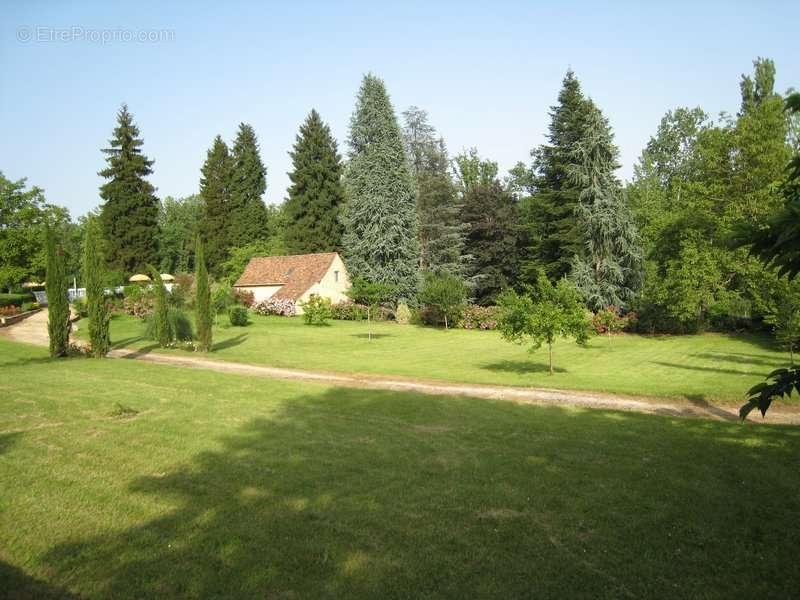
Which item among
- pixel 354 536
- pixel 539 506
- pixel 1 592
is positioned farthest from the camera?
pixel 539 506

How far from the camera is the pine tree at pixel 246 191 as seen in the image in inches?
2392

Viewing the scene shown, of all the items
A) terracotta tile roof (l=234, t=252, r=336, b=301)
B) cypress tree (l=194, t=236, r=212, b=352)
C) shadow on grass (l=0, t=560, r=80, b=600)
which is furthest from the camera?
terracotta tile roof (l=234, t=252, r=336, b=301)

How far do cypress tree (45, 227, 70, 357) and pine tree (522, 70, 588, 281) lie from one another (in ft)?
101

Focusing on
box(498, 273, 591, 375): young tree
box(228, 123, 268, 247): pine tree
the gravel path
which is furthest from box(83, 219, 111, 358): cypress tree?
box(228, 123, 268, 247): pine tree

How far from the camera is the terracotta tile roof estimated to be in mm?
43781

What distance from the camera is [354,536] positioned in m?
5.15

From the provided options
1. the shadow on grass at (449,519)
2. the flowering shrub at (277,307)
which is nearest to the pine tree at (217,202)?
the flowering shrub at (277,307)

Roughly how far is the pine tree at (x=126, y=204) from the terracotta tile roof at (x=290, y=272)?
12.0m

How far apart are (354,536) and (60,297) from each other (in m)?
18.3

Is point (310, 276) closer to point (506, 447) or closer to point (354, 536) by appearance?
point (506, 447)

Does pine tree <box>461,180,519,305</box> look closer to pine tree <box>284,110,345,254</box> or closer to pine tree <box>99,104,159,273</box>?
pine tree <box>284,110,345,254</box>

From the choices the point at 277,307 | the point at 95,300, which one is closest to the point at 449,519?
the point at 95,300

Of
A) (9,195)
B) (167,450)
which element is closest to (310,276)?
(9,195)

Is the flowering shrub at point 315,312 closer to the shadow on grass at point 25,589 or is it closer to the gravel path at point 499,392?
the gravel path at point 499,392
